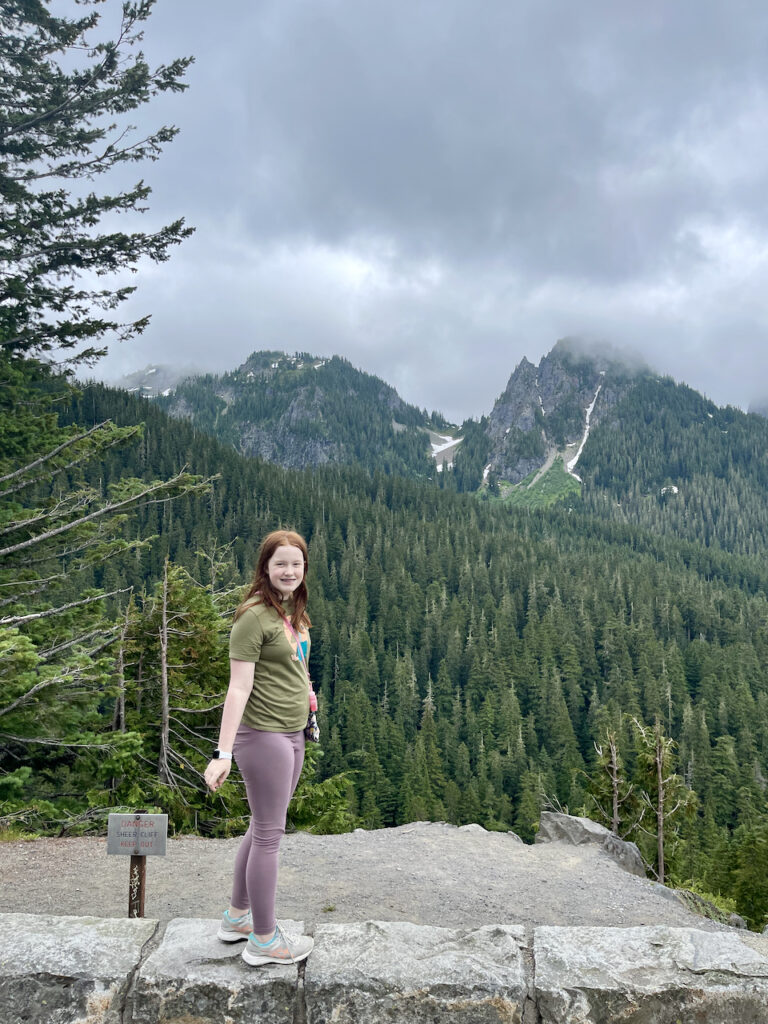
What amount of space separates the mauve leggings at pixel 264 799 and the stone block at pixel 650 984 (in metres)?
1.88

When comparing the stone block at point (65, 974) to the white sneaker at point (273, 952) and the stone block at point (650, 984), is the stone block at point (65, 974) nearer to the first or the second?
the white sneaker at point (273, 952)

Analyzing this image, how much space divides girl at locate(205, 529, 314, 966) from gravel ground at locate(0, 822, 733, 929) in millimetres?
2306

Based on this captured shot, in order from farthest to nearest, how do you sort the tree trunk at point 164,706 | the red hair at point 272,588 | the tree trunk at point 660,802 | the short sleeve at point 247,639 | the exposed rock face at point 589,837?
the tree trunk at point 660,802
the tree trunk at point 164,706
the exposed rock face at point 589,837
the red hair at point 272,588
the short sleeve at point 247,639

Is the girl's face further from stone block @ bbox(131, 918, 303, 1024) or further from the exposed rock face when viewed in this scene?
the exposed rock face

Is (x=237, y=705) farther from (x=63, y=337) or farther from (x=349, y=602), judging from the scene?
(x=349, y=602)

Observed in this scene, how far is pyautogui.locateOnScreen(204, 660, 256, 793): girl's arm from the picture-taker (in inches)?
152

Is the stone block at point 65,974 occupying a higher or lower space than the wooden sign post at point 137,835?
lower

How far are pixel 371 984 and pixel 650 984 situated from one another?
1.79 meters

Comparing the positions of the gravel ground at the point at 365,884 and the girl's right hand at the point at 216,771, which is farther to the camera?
the gravel ground at the point at 365,884

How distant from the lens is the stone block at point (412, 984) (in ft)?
13.3

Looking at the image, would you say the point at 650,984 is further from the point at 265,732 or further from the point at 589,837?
the point at 589,837

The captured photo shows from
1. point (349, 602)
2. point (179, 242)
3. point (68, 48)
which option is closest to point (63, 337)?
point (179, 242)

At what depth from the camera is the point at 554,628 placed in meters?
107

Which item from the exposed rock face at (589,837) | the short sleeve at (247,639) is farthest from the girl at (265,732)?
the exposed rock face at (589,837)
